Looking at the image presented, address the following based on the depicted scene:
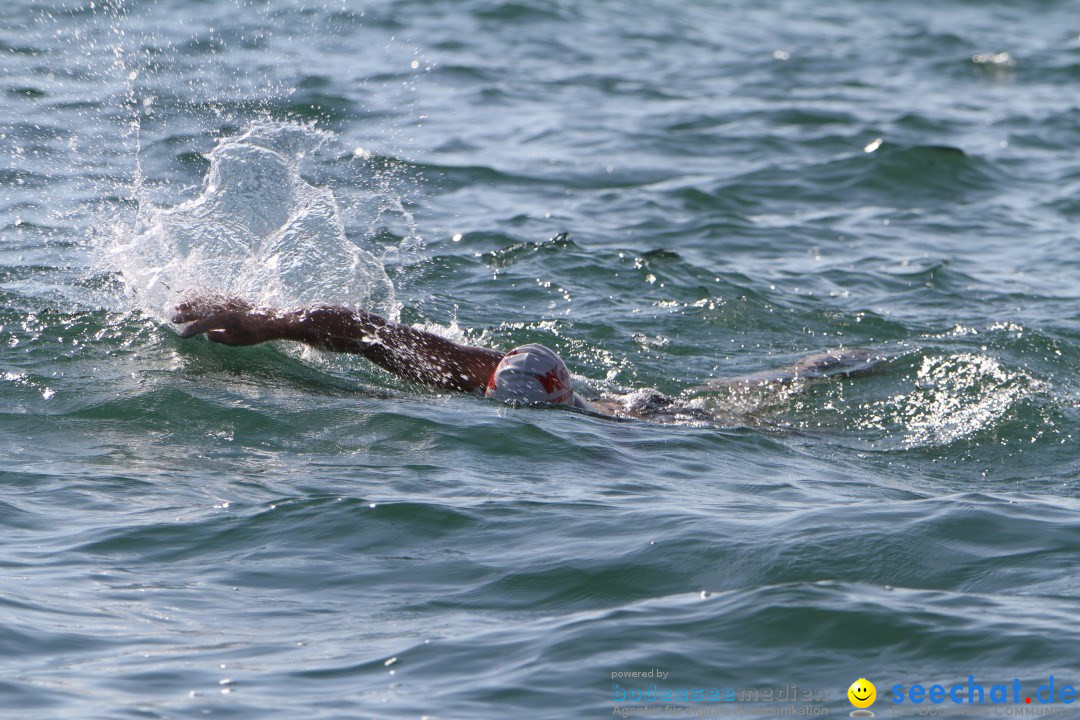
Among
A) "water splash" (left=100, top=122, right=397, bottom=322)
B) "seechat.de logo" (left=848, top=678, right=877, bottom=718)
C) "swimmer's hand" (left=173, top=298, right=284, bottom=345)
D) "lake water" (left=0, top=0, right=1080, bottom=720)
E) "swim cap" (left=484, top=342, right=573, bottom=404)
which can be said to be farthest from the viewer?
"water splash" (left=100, top=122, right=397, bottom=322)

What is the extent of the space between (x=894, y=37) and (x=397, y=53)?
9.14 metres

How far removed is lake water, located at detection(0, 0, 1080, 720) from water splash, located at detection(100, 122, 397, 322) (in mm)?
41

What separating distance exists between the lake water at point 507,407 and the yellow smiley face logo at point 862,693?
1.4 inches

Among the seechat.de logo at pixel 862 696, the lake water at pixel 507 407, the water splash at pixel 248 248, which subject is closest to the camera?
the seechat.de logo at pixel 862 696

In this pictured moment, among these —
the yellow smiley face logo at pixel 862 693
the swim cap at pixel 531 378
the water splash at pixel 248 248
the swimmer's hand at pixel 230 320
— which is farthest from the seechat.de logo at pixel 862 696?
the water splash at pixel 248 248

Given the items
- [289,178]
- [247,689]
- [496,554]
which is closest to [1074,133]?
[289,178]

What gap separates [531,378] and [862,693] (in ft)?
11.5

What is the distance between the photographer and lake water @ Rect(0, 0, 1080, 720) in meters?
4.77

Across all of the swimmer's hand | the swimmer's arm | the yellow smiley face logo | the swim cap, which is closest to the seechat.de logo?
the yellow smiley face logo

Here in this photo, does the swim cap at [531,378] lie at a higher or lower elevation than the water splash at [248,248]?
lower

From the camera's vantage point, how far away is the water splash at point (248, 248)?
8.58 metres

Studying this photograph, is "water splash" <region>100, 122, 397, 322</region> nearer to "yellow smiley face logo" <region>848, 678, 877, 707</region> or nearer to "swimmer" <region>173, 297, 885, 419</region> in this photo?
"swimmer" <region>173, 297, 885, 419</region>

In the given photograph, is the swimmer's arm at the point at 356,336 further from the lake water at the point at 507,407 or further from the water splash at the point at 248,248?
the water splash at the point at 248,248

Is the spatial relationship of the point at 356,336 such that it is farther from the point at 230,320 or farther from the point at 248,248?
the point at 248,248
